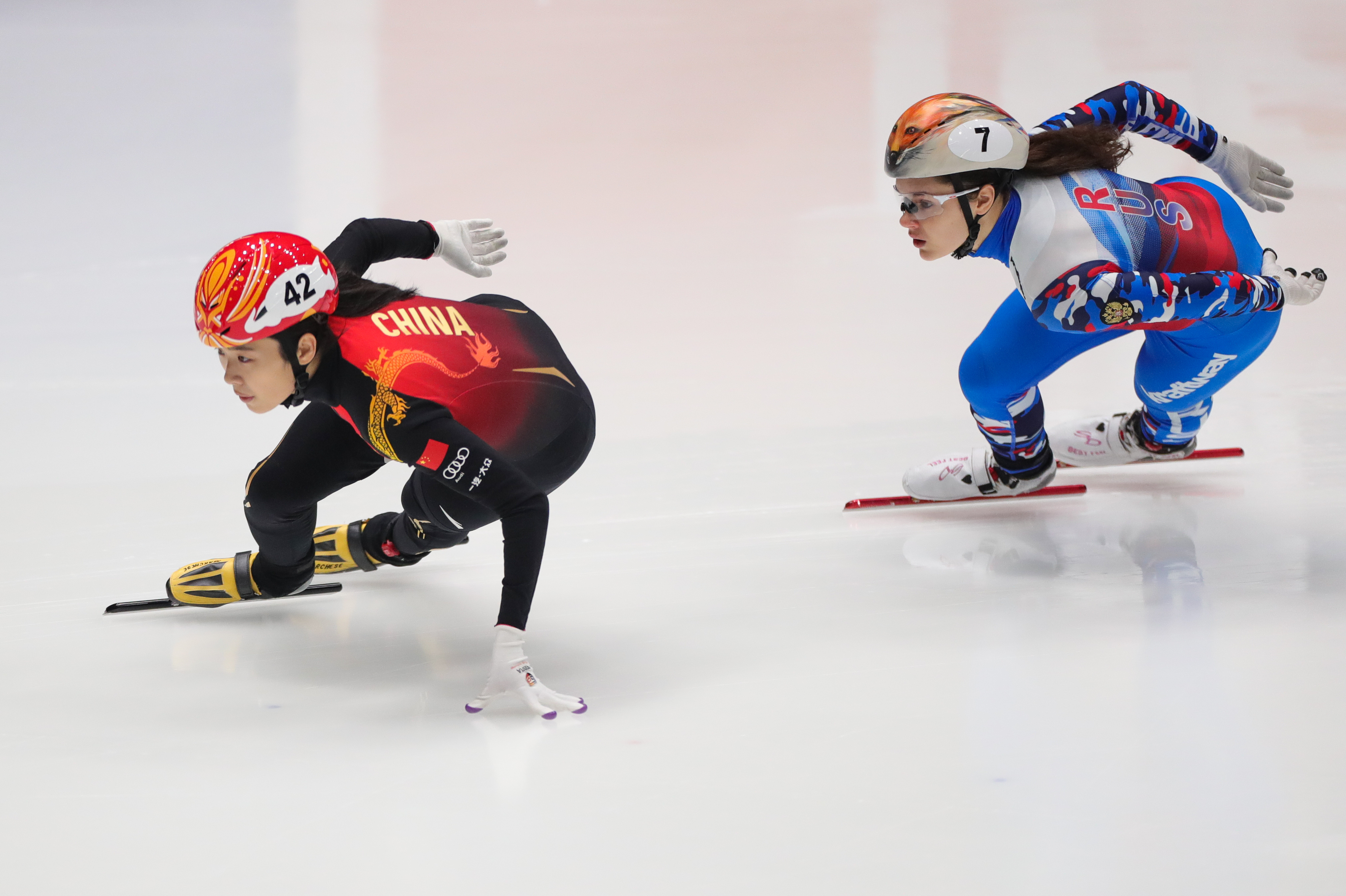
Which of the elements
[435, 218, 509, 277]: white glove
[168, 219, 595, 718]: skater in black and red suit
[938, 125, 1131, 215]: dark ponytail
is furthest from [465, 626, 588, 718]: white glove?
[938, 125, 1131, 215]: dark ponytail

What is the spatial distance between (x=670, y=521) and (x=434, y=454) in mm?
1548

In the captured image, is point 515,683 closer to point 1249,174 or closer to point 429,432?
point 429,432

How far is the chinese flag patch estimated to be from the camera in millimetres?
2420

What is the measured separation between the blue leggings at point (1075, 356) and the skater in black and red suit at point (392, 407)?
4.62 ft

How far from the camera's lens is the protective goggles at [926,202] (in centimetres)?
319

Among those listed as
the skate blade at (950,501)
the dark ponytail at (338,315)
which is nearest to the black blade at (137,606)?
the dark ponytail at (338,315)

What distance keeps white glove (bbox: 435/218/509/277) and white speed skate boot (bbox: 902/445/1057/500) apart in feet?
5.34

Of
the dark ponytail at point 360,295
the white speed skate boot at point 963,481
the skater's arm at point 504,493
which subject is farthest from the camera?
the white speed skate boot at point 963,481

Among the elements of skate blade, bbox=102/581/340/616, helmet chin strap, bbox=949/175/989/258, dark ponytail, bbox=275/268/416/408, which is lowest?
skate blade, bbox=102/581/340/616

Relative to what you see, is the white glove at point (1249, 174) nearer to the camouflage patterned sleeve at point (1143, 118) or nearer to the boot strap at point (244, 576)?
the camouflage patterned sleeve at point (1143, 118)

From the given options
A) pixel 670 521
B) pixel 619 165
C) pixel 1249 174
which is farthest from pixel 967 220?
pixel 619 165

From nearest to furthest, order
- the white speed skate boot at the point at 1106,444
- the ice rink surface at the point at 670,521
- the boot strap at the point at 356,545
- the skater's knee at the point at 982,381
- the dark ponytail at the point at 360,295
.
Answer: the ice rink surface at the point at 670,521 < the dark ponytail at the point at 360,295 < the boot strap at the point at 356,545 < the skater's knee at the point at 982,381 < the white speed skate boot at the point at 1106,444

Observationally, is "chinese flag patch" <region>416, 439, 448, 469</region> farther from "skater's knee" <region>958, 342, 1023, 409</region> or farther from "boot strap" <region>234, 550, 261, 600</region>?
"skater's knee" <region>958, 342, 1023, 409</region>

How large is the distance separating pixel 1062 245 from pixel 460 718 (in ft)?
6.40
